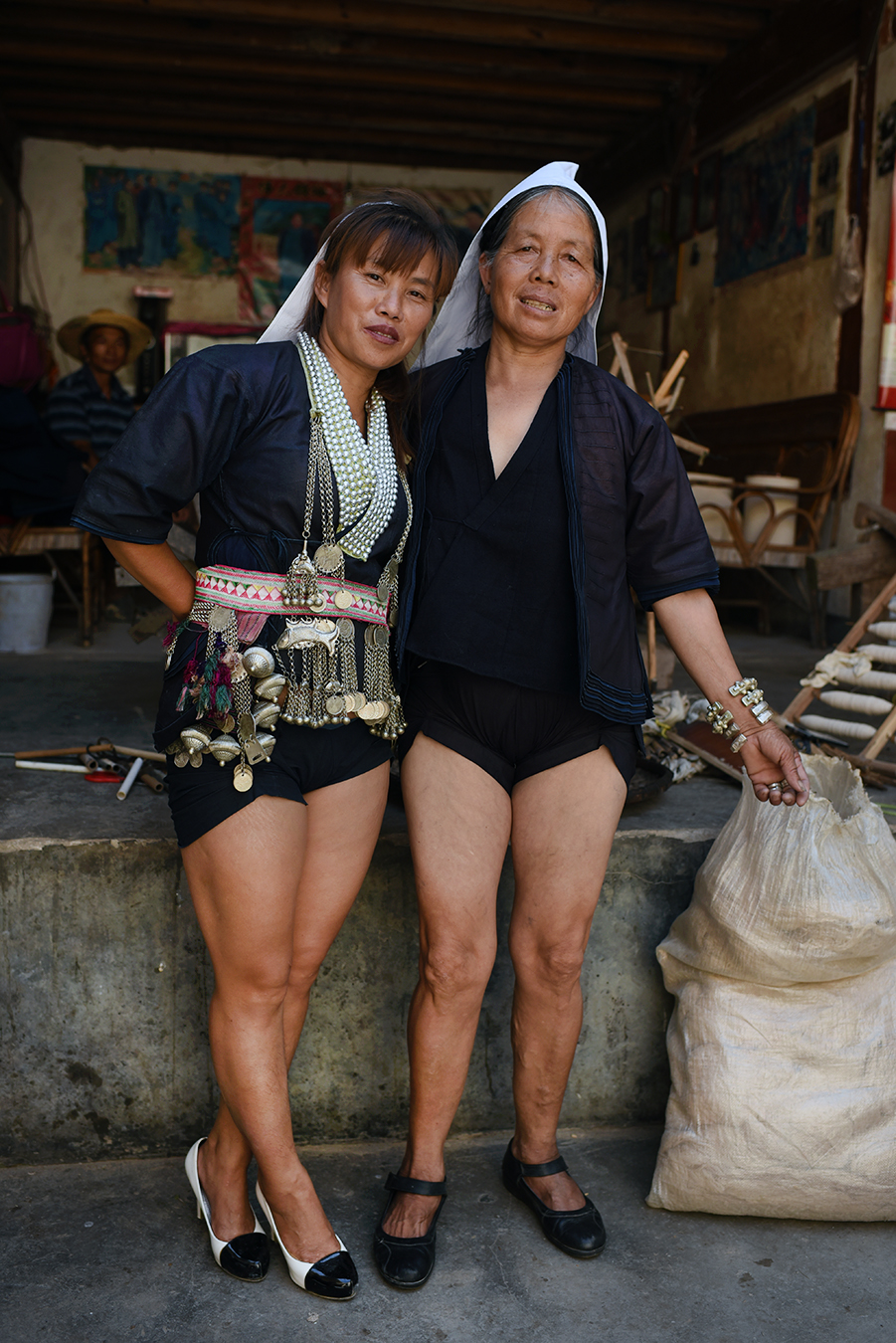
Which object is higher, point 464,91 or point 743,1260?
point 464,91

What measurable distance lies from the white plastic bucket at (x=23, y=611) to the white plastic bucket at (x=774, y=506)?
12.8ft

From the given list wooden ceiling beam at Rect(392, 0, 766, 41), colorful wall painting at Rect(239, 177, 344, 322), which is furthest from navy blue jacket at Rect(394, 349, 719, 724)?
colorful wall painting at Rect(239, 177, 344, 322)

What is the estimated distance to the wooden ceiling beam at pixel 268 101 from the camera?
323 inches

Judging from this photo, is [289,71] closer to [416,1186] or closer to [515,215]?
[515,215]

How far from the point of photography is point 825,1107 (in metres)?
2.17

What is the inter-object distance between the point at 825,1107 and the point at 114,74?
859 cm

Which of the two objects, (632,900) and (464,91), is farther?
(464,91)

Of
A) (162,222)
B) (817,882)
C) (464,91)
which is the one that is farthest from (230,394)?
(162,222)

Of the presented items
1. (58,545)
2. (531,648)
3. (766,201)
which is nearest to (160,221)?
(58,545)

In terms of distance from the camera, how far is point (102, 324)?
22.3 ft

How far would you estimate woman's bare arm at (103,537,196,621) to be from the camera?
1.81 metres

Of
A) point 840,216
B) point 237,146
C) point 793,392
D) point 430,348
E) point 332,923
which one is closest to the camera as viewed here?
point 332,923

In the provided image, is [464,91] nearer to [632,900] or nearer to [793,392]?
[793,392]

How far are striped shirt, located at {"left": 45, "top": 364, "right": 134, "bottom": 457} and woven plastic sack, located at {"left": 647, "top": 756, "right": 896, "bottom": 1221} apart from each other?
17.7ft
